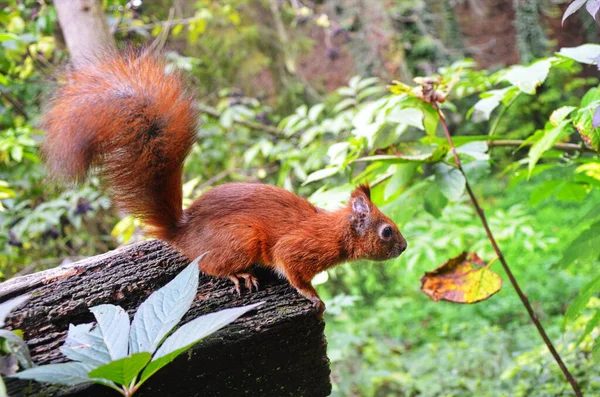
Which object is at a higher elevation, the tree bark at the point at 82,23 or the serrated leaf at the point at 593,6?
the tree bark at the point at 82,23

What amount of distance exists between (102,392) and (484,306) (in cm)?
421

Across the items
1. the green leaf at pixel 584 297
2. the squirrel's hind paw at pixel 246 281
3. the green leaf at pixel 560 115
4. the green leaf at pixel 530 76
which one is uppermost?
the green leaf at pixel 530 76

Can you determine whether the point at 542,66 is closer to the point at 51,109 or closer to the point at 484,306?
the point at 51,109

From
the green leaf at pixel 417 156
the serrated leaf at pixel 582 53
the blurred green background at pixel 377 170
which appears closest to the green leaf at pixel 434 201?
the blurred green background at pixel 377 170

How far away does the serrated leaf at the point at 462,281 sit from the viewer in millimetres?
1607

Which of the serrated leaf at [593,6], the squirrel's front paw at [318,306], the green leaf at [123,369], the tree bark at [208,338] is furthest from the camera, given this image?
the squirrel's front paw at [318,306]

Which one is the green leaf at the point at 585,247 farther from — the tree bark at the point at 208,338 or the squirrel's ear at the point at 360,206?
the tree bark at the point at 208,338

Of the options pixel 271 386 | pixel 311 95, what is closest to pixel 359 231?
pixel 271 386

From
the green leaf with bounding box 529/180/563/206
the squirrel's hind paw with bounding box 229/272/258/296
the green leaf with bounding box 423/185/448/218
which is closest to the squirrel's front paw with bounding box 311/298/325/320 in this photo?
the squirrel's hind paw with bounding box 229/272/258/296

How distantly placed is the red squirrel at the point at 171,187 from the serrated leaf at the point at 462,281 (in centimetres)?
20

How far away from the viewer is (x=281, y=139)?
3.54 m

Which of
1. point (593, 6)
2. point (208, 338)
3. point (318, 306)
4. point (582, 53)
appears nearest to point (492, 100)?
point (582, 53)

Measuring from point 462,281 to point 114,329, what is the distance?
3.47 feet

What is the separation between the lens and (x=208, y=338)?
1118 mm
